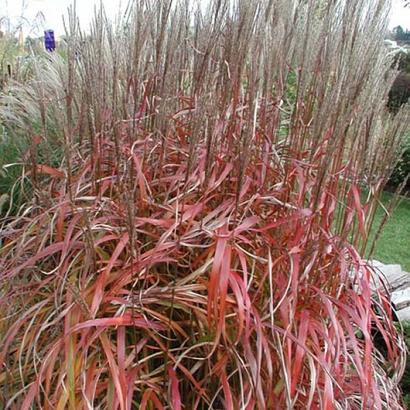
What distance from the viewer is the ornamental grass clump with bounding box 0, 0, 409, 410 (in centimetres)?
127

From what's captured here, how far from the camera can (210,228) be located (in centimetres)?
135

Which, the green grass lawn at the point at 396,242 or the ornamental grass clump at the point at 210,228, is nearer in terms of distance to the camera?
the ornamental grass clump at the point at 210,228

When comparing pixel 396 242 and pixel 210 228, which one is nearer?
pixel 210 228

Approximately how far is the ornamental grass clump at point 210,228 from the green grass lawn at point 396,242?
258cm

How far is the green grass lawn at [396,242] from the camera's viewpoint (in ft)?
14.0

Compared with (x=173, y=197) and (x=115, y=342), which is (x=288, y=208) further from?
(x=115, y=342)

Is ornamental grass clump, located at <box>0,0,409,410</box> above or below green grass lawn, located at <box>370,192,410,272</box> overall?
above

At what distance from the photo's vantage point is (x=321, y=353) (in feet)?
4.38

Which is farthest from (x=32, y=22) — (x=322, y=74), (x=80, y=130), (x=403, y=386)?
(x=403, y=386)

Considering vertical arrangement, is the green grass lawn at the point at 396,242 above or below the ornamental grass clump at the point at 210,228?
below

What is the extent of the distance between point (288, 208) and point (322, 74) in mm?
353

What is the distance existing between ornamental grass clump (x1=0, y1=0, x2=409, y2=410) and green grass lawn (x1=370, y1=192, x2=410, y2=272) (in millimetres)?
2576

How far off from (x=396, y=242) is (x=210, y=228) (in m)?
3.70

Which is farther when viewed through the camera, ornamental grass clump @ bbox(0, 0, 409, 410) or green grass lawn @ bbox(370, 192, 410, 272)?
green grass lawn @ bbox(370, 192, 410, 272)
